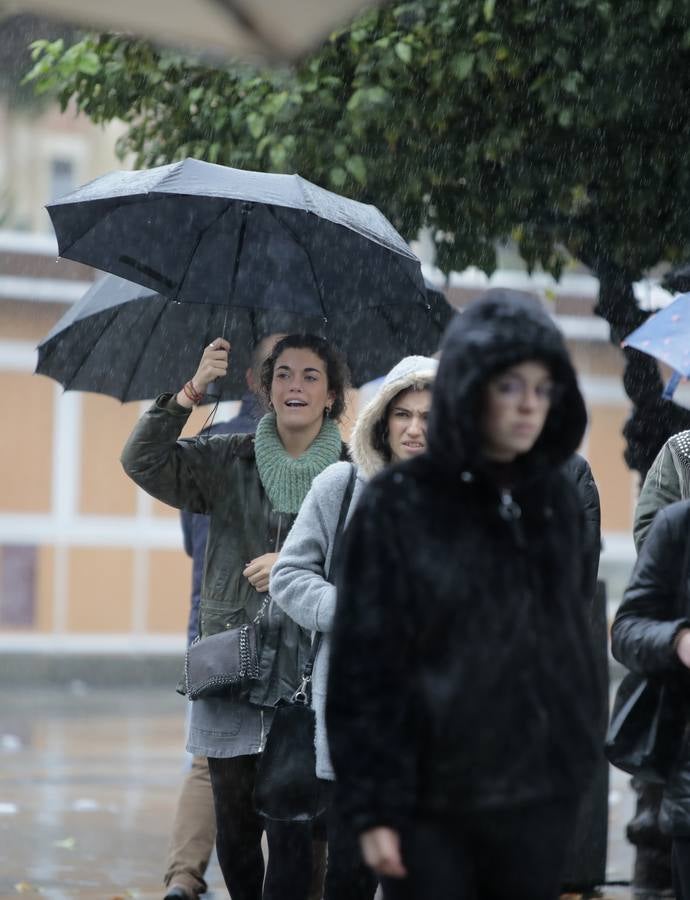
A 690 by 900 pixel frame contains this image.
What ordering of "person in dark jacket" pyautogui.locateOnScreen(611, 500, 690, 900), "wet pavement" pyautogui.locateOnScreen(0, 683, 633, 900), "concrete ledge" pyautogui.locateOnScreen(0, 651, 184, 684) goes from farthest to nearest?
"concrete ledge" pyautogui.locateOnScreen(0, 651, 184, 684) < "wet pavement" pyautogui.locateOnScreen(0, 683, 633, 900) < "person in dark jacket" pyautogui.locateOnScreen(611, 500, 690, 900)

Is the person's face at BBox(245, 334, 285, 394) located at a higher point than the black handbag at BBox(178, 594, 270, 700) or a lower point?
higher

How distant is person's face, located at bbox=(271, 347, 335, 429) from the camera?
17.9ft

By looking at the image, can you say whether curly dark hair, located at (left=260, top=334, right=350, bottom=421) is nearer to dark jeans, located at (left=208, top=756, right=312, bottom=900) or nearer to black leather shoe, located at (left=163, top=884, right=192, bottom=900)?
dark jeans, located at (left=208, top=756, right=312, bottom=900)

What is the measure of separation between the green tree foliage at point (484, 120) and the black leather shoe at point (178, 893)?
8.95 ft

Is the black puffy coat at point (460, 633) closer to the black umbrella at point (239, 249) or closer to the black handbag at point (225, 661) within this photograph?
the black handbag at point (225, 661)

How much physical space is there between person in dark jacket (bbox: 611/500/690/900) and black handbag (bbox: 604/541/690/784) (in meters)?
0.01

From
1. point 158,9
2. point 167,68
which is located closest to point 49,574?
point 167,68

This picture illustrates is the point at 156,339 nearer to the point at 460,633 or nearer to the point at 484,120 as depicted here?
the point at 484,120

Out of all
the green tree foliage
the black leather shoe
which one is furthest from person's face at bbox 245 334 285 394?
the black leather shoe

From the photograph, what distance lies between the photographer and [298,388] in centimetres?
546

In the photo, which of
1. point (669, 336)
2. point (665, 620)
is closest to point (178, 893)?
point (669, 336)

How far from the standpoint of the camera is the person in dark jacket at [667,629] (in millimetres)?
3826

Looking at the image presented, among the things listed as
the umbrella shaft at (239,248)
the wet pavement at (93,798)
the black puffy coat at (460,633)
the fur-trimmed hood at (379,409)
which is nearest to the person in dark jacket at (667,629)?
the black puffy coat at (460,633)

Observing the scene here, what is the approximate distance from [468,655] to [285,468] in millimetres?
2330
